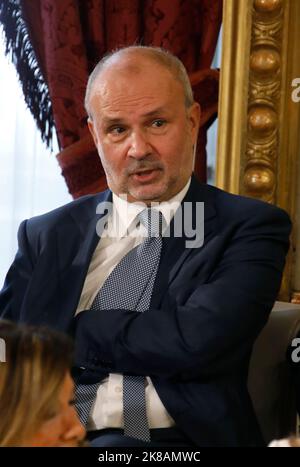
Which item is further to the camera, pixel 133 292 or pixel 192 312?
pixel 133 292

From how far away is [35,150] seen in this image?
3.07 m

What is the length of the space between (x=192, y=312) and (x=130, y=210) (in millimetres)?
403

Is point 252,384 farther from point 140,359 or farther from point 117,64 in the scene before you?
point 117,64

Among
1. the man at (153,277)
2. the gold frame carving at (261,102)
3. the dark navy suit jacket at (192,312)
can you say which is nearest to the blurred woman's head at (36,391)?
the man at (153,277)

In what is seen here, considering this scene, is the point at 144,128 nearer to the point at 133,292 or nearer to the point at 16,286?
the point at 133,292

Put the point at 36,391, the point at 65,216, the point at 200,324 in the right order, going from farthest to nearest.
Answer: the point at 65,216 < the point at 200,324 < the point at 36,391

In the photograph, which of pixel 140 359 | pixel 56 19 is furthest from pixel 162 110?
pixel 56 19

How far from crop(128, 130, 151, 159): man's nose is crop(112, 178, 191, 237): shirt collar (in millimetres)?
140

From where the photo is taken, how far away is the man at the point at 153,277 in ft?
6.64

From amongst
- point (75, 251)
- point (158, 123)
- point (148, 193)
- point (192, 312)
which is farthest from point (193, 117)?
point (192, 312)

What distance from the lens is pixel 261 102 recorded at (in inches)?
111

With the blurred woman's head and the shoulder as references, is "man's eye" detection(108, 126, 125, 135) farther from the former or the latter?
the blurred woman's head

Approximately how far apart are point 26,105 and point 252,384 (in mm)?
1270
